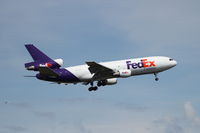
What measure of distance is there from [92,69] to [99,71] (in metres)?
1.55

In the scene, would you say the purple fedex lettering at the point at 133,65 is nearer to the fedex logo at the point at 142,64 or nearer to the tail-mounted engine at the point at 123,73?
the fedex logo at the point at 142,64

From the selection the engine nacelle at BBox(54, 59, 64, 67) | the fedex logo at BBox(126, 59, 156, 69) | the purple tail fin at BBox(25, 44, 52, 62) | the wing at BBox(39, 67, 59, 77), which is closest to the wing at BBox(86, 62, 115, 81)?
the fedex logo at BBox(126, 59, 156, 69)

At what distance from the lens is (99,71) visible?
250 ft

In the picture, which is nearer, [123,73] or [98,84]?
[123,73]

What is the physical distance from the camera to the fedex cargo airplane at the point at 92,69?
7420 cm

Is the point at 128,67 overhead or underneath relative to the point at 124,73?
overhead

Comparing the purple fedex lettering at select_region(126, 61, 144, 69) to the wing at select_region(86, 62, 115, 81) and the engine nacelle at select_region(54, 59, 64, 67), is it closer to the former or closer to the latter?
the wing at select_region(86, 62, 115, 81)

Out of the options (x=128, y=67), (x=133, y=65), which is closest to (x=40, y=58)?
(x=128, y=67)

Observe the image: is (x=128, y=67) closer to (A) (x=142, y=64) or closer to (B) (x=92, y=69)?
(A) (x=142, y=64)

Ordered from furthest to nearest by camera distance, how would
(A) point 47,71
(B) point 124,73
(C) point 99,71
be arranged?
(B) point 124,73
(C) point 99,71
(A) point 47,71

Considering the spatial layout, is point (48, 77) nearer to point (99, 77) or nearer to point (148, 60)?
point (99, 77)

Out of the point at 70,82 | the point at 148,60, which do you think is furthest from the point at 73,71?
the point at 148,60

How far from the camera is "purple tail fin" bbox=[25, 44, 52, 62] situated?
75.1 meters

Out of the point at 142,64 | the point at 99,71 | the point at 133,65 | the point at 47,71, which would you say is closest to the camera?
the point at 47,71
